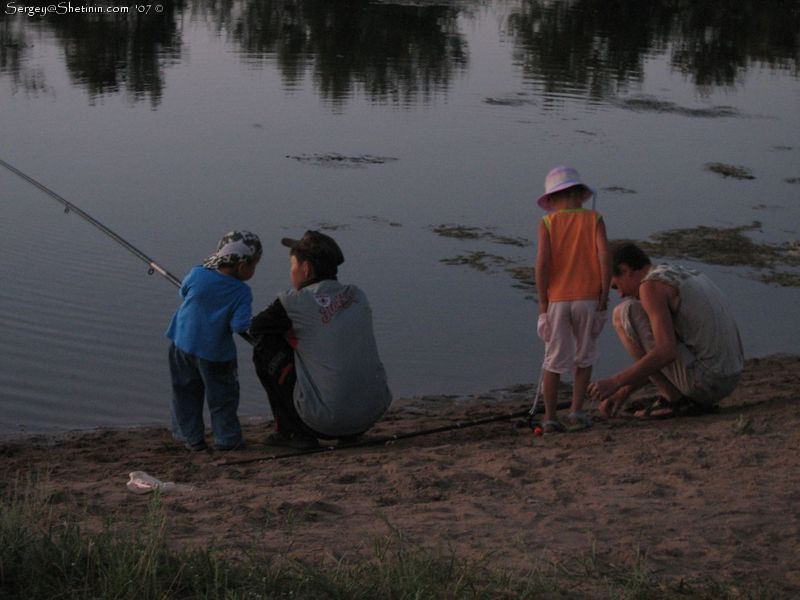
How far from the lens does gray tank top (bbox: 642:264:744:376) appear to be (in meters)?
6.14

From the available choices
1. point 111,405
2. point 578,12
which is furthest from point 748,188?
point 578,12

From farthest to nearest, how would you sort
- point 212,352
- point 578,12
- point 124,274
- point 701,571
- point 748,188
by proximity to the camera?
point 578,12, point 748,188, point 124,274, point 212,352, point 701,571

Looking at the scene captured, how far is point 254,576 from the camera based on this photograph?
368 centimetres

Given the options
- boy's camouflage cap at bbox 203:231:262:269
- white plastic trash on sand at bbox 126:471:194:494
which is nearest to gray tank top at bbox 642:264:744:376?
boy's camouflage cap at bbox 203:231:262:269

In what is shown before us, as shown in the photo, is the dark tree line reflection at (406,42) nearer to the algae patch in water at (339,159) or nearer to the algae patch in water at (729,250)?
the algae patch in water at (339,159)

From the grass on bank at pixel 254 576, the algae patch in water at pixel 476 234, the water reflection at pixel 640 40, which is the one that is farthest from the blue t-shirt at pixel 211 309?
the water reflection at pixel 640 40

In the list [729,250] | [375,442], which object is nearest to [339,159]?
[729,250]

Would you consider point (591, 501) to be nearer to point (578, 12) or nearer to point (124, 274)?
point (124, 274)

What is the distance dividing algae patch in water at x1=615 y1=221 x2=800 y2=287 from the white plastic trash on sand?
21.5 ft

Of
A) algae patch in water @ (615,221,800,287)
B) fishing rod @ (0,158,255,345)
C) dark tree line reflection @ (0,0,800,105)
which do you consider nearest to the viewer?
fishing rod @ (0,158,255,345)

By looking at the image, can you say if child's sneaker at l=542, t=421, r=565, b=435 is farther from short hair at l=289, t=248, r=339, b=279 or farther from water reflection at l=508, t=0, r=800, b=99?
water reflection at l=508, t=0, r=800, b=99

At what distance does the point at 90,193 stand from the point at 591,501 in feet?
28.5

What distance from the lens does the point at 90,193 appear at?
1239 centimetres

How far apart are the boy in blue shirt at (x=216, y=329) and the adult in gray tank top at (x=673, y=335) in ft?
5.58
